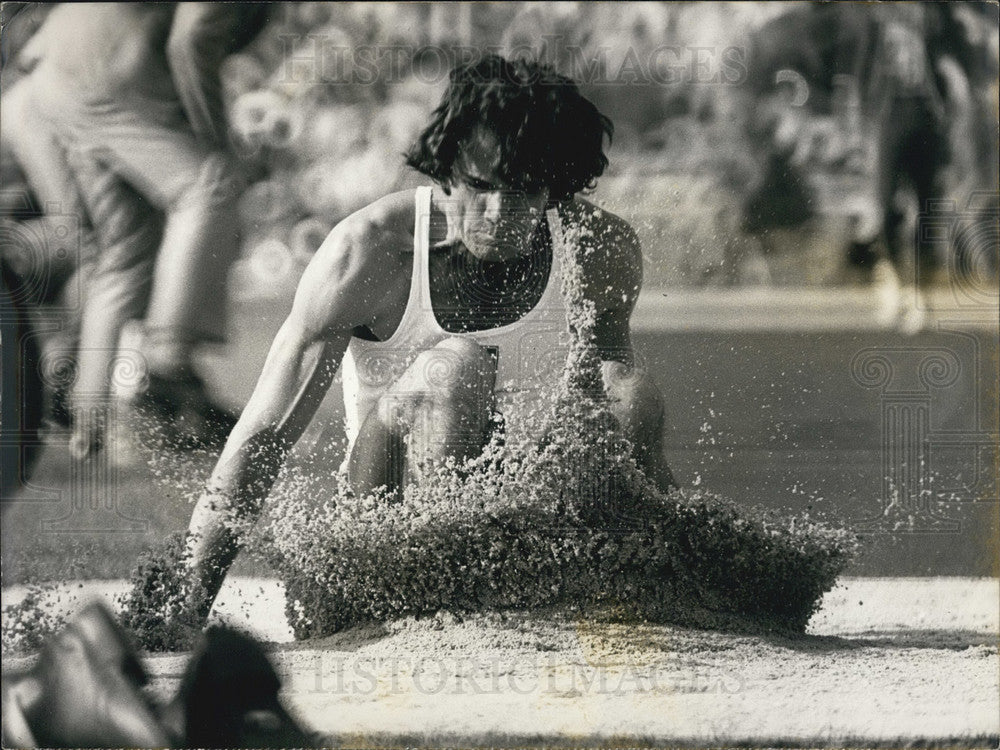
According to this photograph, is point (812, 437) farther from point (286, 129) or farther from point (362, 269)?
point (286, 129)

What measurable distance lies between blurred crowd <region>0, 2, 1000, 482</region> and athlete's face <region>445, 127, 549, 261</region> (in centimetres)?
19

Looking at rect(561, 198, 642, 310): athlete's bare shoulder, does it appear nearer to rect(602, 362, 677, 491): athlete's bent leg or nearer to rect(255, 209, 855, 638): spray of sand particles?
rect(255, 209, 855, 638): spray of sand particles

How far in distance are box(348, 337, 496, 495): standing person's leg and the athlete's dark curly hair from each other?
1.83 ft

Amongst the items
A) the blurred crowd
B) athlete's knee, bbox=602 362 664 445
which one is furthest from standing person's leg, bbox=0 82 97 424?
athlete's knee, bbox=602 362 664 445

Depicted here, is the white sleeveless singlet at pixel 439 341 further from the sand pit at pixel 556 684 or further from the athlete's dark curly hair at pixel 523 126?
the sand pit at pixel 556 684

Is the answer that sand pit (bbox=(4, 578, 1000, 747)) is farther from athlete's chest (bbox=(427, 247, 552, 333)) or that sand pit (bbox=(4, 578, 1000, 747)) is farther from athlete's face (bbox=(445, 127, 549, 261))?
athlete's face (bbox=(445, 127, 549, 261))

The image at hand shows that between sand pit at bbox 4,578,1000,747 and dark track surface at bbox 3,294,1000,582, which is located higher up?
dark track surface at bbox 3,294,1000,582

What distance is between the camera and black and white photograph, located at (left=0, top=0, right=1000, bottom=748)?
3.00 metres

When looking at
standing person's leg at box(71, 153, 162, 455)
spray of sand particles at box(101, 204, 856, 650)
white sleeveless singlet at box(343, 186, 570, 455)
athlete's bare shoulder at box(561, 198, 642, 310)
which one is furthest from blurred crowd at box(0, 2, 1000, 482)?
spray of sand particles at box(101, 204, 856, 650)

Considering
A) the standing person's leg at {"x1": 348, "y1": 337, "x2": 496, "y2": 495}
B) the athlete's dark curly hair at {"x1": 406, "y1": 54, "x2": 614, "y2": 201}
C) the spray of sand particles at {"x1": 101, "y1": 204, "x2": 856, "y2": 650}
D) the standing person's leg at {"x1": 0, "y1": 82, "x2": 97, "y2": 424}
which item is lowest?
the spray of sand particles at {"x1": 101, "y1": 204, "x2": 856, "y2": 650}

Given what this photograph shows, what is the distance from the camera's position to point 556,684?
2.99 m

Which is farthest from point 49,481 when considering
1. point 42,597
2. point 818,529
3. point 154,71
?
point 818,529

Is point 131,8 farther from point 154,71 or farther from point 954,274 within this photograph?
point 954,274

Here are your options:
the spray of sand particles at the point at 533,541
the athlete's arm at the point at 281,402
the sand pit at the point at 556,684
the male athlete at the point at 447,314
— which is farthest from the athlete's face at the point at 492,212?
the sand pit at the point at 556,684
